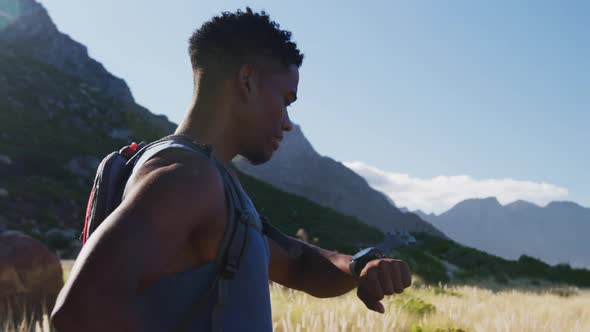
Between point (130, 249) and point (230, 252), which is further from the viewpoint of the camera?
point (230, 252)

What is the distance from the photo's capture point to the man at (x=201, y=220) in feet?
4.65

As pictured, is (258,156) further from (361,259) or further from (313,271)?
(313,271)

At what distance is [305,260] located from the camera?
273 centimetres

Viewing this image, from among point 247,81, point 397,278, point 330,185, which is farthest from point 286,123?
point 330,185

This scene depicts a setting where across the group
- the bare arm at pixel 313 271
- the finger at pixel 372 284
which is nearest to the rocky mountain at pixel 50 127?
the bare arm at pixel 313 271

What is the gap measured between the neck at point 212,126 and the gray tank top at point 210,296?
0.30 metres

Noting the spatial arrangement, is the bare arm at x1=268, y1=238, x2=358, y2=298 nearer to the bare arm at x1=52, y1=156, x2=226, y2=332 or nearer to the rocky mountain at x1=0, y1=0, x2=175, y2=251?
the bare arm at x1=52, y1=156, x2=226, y2=332

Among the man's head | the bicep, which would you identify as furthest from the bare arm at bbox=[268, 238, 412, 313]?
the bicep

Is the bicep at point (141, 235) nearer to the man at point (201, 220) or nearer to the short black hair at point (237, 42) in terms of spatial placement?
the man at point (201, 220)

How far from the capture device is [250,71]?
2.15 meters

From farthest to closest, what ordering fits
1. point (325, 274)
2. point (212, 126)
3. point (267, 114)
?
point (325, 274)
point (267, 114)
point (212, 126)

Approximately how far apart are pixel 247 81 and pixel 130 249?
37.6 inches

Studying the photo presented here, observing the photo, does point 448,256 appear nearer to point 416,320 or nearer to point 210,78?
point 416,320

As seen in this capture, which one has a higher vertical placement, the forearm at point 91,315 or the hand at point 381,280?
the hand at point 381,280
